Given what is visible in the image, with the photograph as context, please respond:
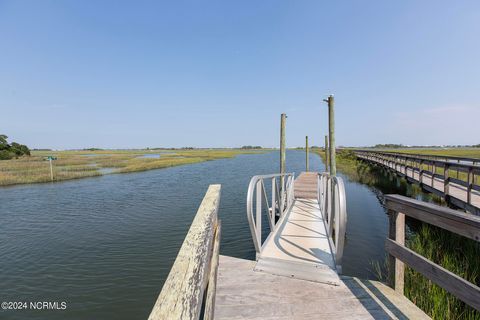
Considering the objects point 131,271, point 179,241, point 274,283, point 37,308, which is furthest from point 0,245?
point 274,283

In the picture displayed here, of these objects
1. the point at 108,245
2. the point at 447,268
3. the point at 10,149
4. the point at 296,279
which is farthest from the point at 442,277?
the point at 10,149

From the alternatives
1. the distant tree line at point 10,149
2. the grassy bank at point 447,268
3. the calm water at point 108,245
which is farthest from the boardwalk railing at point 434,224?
the distant tree line at point 10,149

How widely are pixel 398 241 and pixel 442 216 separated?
2.86ft

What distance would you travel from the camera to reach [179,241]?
8.73 m

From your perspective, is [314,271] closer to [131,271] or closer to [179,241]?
[131,271]

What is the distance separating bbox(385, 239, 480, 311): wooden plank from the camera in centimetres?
202

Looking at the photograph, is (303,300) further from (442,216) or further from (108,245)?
(108,245)

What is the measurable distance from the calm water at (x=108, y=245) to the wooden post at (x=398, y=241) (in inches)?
147

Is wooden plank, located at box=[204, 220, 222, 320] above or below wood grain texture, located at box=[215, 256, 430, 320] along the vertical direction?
above

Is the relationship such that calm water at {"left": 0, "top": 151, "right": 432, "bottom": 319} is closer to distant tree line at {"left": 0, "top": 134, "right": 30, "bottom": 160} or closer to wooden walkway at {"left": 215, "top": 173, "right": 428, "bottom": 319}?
wooden walkway at {"left": 215, "top": 173, "right": 428, "bottom": 319}

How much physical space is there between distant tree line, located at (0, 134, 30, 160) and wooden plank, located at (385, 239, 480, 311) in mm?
71260

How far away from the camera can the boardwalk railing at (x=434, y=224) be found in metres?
2.04

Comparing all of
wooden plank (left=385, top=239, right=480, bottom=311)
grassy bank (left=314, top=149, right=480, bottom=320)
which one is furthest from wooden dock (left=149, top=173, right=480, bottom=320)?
grassy bank (left=314, top=149, right=480, bottom=320)

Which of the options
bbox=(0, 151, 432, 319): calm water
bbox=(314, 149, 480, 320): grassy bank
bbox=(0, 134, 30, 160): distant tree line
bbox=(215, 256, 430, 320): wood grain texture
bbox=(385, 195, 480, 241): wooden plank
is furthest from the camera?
bbox=(0, 134, 30, 160): distant tree line
